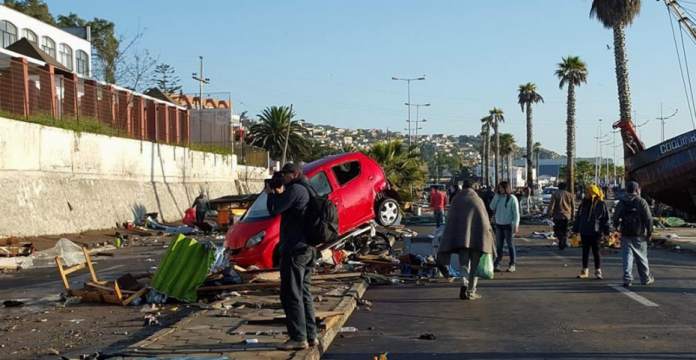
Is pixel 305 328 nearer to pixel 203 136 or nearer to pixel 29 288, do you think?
pixel 29 288

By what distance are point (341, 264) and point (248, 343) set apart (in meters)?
7.27

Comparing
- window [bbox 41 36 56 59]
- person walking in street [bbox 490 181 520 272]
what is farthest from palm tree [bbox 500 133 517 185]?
person walking in street [bbox 490 181 520 272]

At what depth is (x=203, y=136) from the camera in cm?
5553

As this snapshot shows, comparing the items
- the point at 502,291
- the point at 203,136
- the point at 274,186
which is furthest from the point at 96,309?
the point at 203,136

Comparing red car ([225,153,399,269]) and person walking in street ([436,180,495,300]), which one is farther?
red car ([225,153,399,269])

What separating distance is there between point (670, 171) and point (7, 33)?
37.6 meters

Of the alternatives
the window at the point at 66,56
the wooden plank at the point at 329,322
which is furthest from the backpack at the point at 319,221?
the window at the point at 66,56

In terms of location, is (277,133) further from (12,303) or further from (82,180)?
(12,303)

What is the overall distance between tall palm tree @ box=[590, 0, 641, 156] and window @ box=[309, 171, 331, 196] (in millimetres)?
25014

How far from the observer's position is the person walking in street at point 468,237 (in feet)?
38.8

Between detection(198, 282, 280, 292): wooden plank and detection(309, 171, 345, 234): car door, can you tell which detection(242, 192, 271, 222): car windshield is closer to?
detection(309, 171, 345, 234): car door

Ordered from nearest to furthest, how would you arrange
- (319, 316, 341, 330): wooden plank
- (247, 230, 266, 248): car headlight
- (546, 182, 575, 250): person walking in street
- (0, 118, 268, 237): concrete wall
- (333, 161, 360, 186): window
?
(319, 316, 341, 330): wooden plank → (247, 230, 266, 248): car headlight → (333, 161, 360, 186): window → (546, 182, 575, 250): person walking in street → (0, 118, 268, 237): concrete wall

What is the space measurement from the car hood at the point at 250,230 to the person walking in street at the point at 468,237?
128 inches

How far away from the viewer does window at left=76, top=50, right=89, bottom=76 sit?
5847 cm
